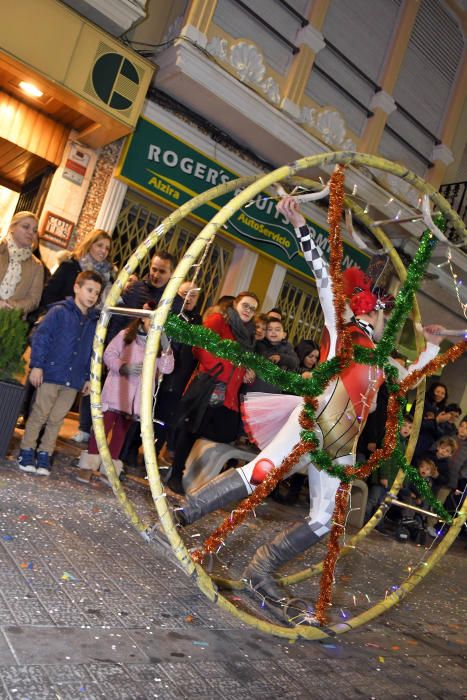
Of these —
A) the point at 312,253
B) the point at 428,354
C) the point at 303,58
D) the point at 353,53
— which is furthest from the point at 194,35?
the point at 428,354

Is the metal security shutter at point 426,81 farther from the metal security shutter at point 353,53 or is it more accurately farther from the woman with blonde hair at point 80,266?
the woman with blonde hair at point 80,266

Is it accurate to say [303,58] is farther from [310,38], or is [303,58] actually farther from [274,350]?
[274,350]

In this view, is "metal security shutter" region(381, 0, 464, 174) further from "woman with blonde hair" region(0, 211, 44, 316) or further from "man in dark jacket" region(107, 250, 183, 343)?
"woman with blonde hair" region(0, 211, 44, 316)

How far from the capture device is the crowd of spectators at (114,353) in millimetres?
4988

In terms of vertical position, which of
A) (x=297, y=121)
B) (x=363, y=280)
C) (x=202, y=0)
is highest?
(x=202, y=0)

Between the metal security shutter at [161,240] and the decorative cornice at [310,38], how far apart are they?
321cm

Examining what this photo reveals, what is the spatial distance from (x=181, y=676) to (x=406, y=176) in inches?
109

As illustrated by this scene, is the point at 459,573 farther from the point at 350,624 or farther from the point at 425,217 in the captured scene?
the point at 425,217

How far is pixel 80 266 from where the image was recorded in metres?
6.02

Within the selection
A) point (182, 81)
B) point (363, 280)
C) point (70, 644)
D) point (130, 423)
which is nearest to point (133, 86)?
point (182, 81)

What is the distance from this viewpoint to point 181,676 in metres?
2.48

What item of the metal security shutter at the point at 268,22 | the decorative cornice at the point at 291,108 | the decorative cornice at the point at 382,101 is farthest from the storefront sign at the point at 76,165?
the decorative cornice at the point at 382,101

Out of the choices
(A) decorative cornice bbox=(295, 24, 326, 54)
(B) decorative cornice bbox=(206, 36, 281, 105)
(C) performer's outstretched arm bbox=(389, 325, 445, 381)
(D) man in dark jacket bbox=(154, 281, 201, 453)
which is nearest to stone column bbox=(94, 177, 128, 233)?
(B) decorative cornice bbox=(206, 36, 281, 105)

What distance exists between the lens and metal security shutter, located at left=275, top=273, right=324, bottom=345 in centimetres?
1147
